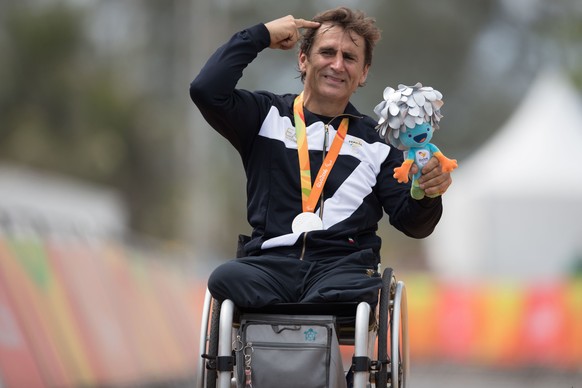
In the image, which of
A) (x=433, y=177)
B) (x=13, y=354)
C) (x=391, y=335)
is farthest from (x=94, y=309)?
(x=433, y=177)

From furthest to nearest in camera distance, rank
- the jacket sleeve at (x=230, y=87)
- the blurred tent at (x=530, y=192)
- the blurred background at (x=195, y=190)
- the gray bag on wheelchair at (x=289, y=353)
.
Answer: the blurred tent at (x=530, y=192) < the blurred background at (x=195, y=190) < the jacket sleeve at (x=230, y=87) < the gray bag on wheelchair at (x=289, y=353)

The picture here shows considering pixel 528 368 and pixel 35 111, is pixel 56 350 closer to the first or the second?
pixel 528 368

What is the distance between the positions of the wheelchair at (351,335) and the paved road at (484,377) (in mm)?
11899

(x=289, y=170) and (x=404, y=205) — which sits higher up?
(x=289, y=170)

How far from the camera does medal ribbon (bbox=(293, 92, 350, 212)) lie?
20.8ft

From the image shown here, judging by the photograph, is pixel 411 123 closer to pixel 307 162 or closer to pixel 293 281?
pixel 307 162

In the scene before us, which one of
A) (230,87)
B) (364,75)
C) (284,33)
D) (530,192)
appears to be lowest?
(230,87)

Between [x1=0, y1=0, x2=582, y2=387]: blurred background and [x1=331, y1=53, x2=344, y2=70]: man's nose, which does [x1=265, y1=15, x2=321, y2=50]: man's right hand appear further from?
[x1=0, y1=0, x2=582, y2=387]: blurred background

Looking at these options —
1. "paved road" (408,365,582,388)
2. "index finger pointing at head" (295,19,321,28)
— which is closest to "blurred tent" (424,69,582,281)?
"paved road" (408,365,582,388)

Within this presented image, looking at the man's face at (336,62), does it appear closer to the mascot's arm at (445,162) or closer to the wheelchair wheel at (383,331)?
the mascot's arm at (445,162)

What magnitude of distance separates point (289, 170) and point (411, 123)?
76cm

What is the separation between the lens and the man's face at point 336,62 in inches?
257

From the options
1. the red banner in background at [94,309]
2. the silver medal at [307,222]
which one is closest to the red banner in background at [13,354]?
the red banner in background at [94,309]

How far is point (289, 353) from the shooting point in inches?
233
